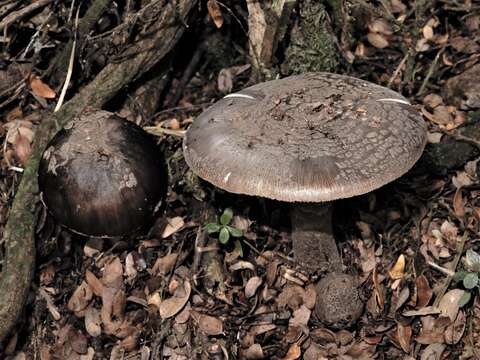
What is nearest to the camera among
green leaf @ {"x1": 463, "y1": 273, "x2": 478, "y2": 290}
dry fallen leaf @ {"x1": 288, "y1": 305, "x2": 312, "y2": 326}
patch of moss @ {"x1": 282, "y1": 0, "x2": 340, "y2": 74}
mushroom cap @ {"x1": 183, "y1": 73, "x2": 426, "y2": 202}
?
mushroom cap @ {"x1": 183, "y1": 73, "x2": 426, "y2": 202}

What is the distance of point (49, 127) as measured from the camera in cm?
450

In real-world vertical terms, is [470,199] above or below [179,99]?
below

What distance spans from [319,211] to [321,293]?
54cm

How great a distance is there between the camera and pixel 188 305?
4.16 meters

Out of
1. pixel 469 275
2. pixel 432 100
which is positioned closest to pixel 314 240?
pixel 469 275

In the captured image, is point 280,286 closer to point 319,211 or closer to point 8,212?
point 319,211

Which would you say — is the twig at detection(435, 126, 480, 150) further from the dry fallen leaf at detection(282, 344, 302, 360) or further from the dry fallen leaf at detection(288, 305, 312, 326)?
→ the dry fallen leaf at detection(282, 344, 302, 360)

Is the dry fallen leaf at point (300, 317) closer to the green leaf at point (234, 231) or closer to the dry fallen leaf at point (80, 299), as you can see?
the green leaf at point (234, 231)

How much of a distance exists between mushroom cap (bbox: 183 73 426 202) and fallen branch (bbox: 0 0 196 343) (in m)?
1.30

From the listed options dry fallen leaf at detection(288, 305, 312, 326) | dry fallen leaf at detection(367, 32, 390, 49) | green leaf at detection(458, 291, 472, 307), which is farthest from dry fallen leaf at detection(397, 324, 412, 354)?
dry fallen leaf at detection(367, 32, 390, 49)

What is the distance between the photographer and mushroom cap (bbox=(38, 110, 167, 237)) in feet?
12.6

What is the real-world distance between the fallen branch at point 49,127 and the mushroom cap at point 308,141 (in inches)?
51.0

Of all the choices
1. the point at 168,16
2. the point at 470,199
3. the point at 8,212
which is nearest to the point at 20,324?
the point at 8,212

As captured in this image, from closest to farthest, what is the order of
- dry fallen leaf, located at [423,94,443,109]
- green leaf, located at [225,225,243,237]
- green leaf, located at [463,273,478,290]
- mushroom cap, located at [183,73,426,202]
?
mushroom cap, located at [183,73,426,202] < green leaf, located at [463,273,478,290] < green leaf, located at [225,225,243,237] < dry fallen leaf, located at [423,94,443,109]
